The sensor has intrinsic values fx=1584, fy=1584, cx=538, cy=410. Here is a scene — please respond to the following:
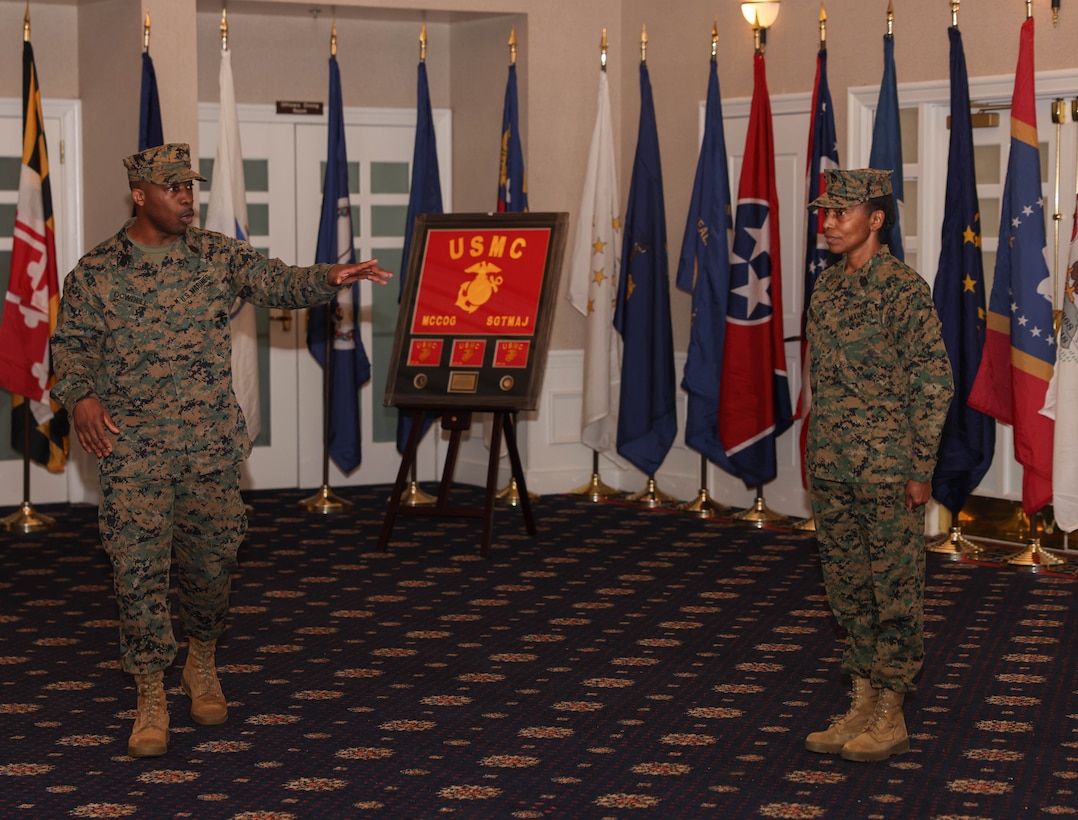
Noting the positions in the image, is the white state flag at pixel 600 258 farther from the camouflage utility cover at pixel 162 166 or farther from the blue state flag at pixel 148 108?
the camouflage utility cover at pixel 162 166

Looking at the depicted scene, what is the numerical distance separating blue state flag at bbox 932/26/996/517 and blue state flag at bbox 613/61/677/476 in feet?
6.52

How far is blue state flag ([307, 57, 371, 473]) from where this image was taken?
898 cm

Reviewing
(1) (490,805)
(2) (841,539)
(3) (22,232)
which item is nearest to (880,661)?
(2) (841,539)

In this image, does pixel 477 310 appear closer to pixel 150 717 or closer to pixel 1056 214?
pixel 1056 214

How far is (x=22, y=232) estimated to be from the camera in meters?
8.34

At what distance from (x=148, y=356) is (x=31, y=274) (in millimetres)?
4271

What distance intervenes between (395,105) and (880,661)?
6472mm

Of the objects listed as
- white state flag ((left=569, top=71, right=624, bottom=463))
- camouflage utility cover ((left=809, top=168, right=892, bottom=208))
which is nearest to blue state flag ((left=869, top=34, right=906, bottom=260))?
white state flag ((left=569, top=71, right=624, bottom=463))

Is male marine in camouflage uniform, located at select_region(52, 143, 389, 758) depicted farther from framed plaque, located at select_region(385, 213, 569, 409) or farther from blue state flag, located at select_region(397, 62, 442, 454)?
blue state flag, located at select_region(397, 62, 442, 454)

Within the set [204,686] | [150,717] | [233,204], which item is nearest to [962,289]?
[233,204]

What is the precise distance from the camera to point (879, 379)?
423 cm

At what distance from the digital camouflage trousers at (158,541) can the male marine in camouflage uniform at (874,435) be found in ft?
5.49

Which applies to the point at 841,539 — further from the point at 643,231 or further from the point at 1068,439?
the point at 643,231

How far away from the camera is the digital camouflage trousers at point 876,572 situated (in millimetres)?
4238
